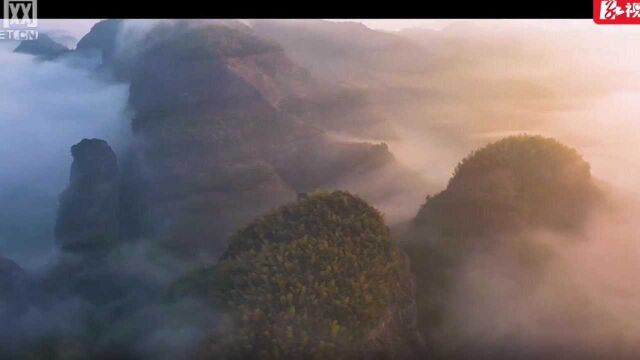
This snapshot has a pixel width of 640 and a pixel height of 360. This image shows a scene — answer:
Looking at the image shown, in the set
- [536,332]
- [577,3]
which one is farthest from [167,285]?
[577,3]

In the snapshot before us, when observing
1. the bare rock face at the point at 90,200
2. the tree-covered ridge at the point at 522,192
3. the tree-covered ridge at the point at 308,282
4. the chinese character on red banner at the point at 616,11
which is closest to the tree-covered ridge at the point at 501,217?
the tree-covered ridge at the point at 522,192

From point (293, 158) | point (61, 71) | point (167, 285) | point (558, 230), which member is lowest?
point (167, 285)

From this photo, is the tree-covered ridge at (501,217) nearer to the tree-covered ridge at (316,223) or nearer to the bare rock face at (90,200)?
the tree-covered ridge at (316,223)

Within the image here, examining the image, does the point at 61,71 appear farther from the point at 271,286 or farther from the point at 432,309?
the point at 432,309

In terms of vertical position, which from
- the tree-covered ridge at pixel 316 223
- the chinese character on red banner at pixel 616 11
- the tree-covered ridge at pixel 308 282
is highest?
the chinese character on red banner at pixel 616 11

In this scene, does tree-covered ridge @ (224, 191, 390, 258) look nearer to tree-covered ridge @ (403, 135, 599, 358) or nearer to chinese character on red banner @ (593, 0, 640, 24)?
tree-covered ridge @ (403, 135, 599, 358)

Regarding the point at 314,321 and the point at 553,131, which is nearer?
the point at 314,321

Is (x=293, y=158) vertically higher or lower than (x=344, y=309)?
higher
